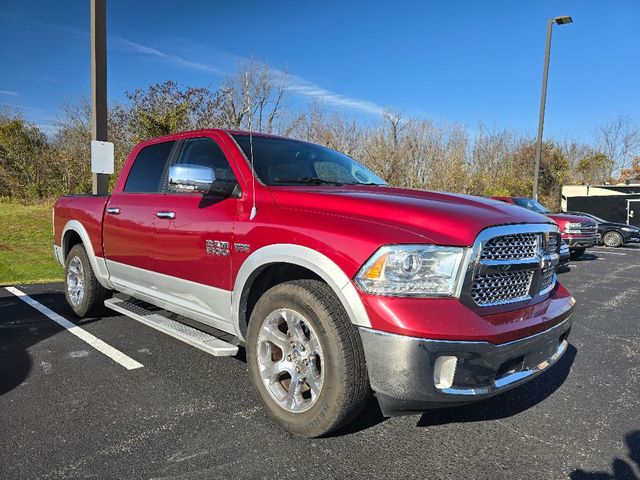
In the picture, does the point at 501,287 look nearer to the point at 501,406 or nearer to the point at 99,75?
the point at 501,406

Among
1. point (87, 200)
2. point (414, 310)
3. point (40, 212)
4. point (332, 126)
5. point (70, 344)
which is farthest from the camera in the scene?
point (332, 126)

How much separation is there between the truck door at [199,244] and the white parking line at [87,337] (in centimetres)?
64

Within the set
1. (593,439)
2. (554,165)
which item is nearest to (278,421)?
(593,439)

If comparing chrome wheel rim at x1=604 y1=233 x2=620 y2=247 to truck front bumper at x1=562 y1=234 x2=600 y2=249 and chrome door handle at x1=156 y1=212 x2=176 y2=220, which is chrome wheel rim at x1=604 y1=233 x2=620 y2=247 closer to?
truck front bumper at x1=562 y1=234 x2=600 y2=249

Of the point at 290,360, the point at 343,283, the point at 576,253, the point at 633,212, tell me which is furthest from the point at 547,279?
the point at 633,212

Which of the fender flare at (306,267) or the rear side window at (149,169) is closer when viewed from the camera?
the fender flare at (306,267)

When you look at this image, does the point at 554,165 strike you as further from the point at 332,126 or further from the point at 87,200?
the point at 87,200

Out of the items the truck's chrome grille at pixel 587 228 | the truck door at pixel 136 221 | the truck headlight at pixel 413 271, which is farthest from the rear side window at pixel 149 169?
the truck's chrome grille at pixel 587 228

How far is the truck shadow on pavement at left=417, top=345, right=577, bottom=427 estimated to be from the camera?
10.0ft

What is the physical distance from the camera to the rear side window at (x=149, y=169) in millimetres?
4254

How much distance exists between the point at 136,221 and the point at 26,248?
7.61m

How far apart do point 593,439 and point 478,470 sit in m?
0.88

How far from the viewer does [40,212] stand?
14977 millimetres

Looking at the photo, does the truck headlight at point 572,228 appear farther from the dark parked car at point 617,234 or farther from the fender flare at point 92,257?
the fender flare at point 92,257
